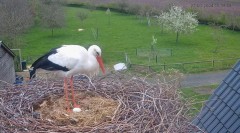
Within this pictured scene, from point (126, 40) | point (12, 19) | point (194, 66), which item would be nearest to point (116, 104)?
point (194, 66)

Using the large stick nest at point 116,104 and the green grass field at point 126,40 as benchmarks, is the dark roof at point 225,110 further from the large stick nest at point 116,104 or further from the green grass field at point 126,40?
the green grass field at point 126,40

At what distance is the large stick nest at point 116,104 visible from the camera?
16.7ft

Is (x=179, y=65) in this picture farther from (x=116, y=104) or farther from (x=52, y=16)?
(x=116, y=104)

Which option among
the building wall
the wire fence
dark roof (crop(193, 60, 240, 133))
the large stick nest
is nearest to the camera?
the large stick nest

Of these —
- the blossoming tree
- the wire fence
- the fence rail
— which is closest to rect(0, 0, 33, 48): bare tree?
the wire fence

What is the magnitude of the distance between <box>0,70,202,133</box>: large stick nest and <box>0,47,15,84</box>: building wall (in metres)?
9.37

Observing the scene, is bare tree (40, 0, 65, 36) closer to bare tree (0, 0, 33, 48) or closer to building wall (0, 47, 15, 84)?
bare tree (0, 0, 33, 48)

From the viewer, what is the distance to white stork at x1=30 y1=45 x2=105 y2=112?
659 cm

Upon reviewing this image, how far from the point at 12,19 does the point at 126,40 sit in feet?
33.2

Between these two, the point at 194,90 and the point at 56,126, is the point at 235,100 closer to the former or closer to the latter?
the point at 56,126

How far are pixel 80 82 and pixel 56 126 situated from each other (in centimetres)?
190

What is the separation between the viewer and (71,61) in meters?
6.58

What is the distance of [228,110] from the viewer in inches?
276

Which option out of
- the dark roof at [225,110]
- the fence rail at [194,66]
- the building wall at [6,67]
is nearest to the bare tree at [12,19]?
the building wall at [6,67]
